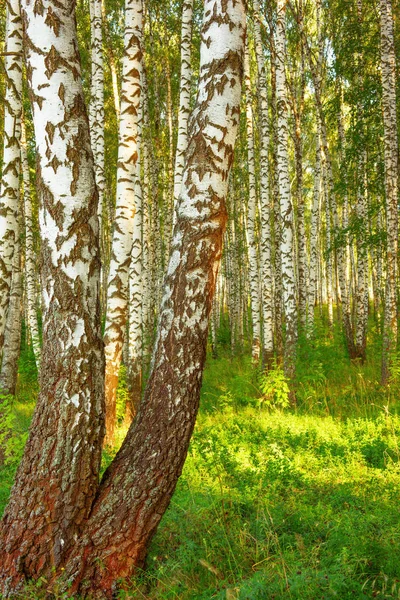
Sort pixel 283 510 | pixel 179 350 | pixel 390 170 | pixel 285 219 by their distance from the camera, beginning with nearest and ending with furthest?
pixel 179 350 < pixel 283 510 < pixel 390 170 < pixel 285 219

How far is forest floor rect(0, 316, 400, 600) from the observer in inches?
107

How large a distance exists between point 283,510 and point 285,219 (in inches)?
242

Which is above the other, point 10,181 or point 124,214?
point 10,181

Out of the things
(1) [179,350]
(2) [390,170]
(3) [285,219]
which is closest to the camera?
(1) [179,350]

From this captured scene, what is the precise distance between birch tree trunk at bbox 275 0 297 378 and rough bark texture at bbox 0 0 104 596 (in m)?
6.00

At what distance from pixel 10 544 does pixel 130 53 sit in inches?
221

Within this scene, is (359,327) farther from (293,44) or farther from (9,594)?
(293,44)

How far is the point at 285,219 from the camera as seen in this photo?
29.1 ft

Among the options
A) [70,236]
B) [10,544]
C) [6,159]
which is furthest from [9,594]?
[6,159]

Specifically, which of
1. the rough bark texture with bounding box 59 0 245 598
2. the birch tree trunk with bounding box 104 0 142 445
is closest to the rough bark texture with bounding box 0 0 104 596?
the rough bark texture with bounding box 59 0 245 598

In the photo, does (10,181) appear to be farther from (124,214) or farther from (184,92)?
(184,92)

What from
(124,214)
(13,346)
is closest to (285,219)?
(124,214)

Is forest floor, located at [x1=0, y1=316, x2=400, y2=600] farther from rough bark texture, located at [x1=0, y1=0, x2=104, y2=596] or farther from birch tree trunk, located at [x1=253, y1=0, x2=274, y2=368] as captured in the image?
birch tree trunk, located at [x1=253, y1=0, x2=274, y2=368]

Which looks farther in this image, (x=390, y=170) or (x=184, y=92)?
(x=184, y=92)
